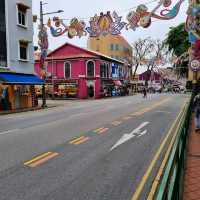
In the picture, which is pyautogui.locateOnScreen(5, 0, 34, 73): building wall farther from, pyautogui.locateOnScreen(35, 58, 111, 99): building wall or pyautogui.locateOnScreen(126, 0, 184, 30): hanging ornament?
pyautogui.locateOnScreen(35, 58, 111, 99): building wall

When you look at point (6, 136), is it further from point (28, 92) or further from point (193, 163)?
point (28, 92)

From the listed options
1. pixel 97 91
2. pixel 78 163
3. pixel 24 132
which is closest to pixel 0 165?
pixel 78 163

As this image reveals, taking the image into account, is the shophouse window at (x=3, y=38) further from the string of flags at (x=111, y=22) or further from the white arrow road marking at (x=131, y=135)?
the white arrow road marking at (x=131, y=135)

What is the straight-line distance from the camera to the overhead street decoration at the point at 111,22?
1736 centimetres

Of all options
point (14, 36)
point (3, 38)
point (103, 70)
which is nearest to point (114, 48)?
point (103, 70)

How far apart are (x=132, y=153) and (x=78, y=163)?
6.37 ft

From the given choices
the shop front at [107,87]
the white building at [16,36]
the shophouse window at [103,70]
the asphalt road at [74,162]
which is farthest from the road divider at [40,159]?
the shophouse window at [103,70]

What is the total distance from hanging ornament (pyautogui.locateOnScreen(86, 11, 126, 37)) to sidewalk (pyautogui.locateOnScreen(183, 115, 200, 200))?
10.1 metres

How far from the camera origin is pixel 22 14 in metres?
28.4

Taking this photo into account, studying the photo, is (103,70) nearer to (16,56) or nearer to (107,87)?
(107,87)

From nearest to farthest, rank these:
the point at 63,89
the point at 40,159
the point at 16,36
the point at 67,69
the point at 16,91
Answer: the point at 40,159 → the point at 16,36 → the point at 16,91 → the point at 63,89 → the point at 67,69

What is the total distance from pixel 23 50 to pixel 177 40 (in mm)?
35940

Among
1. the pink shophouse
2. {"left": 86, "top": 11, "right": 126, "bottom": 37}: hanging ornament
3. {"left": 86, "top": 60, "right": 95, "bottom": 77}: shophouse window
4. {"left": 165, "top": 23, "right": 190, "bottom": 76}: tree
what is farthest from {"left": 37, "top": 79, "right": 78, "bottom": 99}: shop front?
{"left": 86, "top": 11, "right": 126, "bottom": 37}: hanging ornament

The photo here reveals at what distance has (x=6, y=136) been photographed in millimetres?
12109
